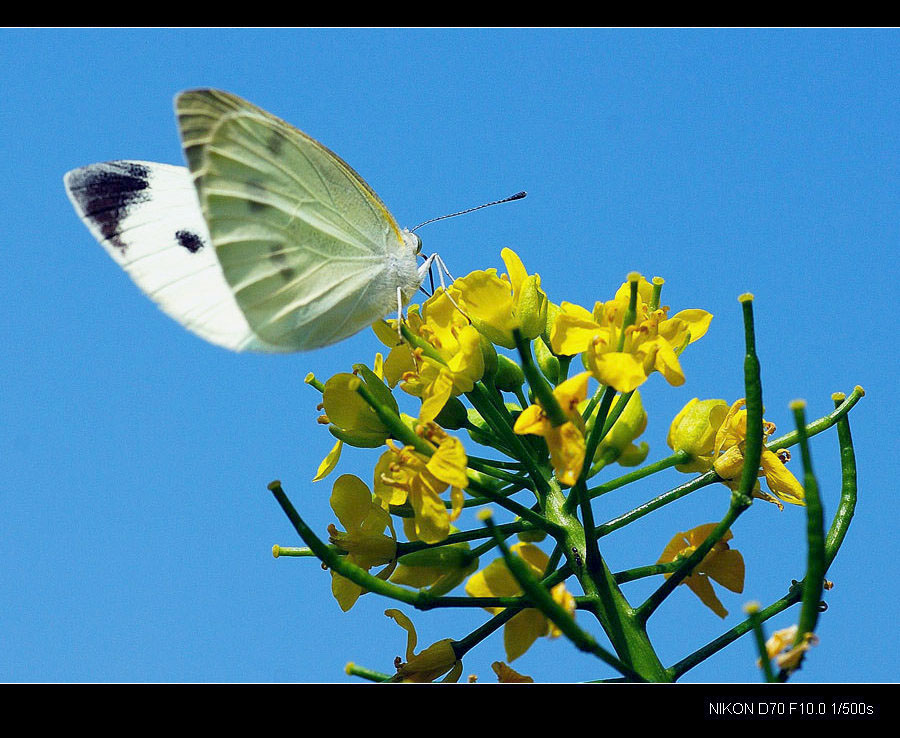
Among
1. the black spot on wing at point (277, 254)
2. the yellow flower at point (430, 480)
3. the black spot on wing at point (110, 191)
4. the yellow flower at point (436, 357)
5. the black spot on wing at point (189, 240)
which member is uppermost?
the black spot on wing at point (110, 191)

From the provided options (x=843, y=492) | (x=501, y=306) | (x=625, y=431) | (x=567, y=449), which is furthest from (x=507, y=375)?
(x=843, y=492)

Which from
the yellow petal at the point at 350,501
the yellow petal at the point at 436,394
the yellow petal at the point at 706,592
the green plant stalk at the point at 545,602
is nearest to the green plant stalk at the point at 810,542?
the green plant stalk at the point at 545,602

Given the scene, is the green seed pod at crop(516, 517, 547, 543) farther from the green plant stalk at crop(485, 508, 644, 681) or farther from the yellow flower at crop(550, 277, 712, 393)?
the green plant stalk at crop(485, 508, 644, 681)

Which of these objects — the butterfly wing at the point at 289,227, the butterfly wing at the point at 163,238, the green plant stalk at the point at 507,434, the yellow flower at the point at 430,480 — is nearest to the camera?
the yellow flower at the point at 430,480

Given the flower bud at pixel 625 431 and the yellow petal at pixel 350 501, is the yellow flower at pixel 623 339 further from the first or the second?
the yellow petal at pixel 350 501

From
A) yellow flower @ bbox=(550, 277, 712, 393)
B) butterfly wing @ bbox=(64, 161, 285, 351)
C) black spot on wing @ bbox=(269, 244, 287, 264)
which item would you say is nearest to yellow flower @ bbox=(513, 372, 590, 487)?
yellow flower @ bbox=(550, 277, 712, 393)
